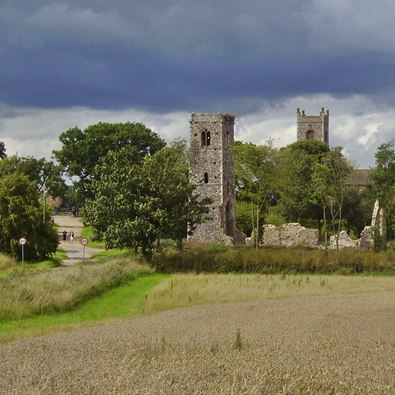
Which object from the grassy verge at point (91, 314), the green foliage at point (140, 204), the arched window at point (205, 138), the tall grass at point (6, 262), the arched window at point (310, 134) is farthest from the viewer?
the arched window at point (310, 134)

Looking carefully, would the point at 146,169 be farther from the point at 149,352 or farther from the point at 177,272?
the point at 149,352

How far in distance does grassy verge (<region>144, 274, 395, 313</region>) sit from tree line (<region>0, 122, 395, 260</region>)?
690 centimetres

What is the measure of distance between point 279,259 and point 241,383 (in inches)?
1381

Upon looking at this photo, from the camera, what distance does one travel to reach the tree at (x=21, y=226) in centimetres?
4547

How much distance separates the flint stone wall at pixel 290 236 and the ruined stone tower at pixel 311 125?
10337 centimetres

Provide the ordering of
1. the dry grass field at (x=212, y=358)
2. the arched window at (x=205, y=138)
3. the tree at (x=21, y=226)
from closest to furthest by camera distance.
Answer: the dry grass field at (x=212, y=358)
the tree at (x=21, y=226)
the arched window at (x=205, y=138)

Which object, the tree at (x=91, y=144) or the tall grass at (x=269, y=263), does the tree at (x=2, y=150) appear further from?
the tall grass at (x=269, y=263)

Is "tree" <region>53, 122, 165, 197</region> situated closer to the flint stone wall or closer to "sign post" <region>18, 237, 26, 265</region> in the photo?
the flint stone wall

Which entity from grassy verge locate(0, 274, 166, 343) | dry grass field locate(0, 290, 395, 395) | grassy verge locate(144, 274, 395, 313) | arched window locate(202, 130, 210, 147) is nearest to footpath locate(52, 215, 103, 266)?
grassy verge locate(144, 274, 395, 313)

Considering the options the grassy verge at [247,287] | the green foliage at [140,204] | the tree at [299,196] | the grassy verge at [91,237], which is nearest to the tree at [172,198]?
the green foliage at [140,204]

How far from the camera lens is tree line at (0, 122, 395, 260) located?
4403cm

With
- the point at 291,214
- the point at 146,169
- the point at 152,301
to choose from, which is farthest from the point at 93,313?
the point at 291,214

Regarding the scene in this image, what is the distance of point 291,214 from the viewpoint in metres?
82.4

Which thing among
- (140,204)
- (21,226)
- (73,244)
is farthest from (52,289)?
(73,244)
